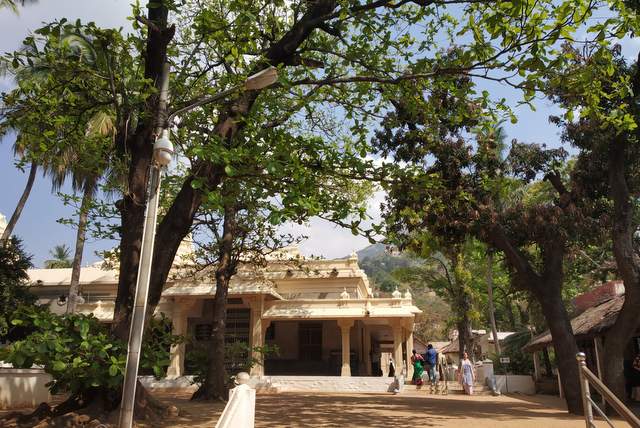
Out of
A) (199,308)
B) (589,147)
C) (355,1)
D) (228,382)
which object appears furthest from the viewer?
(199,308)

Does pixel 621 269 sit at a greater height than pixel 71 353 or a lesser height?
greater

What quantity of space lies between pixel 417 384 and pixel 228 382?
33.3 feet

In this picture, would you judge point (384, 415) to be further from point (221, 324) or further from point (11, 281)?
point (11, 281)

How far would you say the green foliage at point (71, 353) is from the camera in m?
6.79

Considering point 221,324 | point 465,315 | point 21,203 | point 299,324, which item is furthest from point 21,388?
point 465,315

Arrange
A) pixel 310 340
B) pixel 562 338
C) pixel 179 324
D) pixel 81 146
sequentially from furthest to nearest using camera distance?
pixel 310 340 → pixel 179 324 → pixel 562 338 → pixel 81 146

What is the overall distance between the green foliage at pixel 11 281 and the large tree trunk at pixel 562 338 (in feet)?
50.5

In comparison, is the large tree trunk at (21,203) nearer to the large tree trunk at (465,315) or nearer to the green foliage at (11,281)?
the green foliage at (11,281)

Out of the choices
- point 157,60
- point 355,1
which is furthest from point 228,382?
point 355,1

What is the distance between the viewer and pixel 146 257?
18.1 feet

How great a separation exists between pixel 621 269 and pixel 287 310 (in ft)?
51.4

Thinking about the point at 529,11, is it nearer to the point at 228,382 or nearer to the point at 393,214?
the point at 393,214

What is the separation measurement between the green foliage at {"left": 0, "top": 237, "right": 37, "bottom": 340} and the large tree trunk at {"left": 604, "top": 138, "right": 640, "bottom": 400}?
660 inches

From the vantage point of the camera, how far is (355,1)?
903 cm
